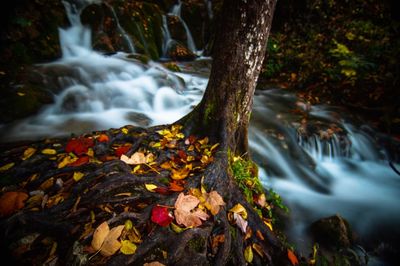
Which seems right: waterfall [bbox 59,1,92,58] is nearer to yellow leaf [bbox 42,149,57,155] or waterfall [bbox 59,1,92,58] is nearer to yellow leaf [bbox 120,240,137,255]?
yellow leaf [bbox 42,149,57,155]

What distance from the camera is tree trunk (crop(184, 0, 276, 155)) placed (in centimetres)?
228

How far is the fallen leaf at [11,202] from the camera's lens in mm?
1765

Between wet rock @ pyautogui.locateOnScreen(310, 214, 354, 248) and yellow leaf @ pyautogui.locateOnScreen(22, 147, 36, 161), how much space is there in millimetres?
3644

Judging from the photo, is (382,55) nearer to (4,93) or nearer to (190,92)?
(190,92)

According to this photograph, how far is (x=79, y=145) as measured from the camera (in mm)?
2566

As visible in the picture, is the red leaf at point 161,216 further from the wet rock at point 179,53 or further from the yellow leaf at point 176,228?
the wet rock at point 179,53

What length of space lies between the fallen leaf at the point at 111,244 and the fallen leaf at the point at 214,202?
2.34 ft

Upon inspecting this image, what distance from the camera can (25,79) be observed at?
4.75 metres

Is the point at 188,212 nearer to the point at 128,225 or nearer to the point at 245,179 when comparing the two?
the point at 128,225

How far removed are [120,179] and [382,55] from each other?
25.2 ft

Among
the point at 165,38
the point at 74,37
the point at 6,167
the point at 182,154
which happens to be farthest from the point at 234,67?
the point at 165,38

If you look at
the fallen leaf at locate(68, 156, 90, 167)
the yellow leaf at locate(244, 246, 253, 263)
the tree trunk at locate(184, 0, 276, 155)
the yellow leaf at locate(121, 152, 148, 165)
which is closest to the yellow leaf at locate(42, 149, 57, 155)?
the fallen leaf at locate(68, 156, 90, 167)

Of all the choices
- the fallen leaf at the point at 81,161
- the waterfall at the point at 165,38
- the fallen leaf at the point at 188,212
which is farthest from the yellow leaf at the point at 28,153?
the waterfall at the point at 165,38

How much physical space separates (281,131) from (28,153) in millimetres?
4520
